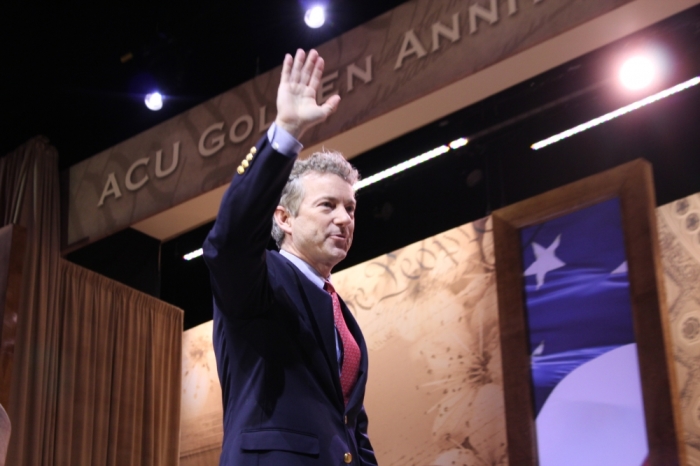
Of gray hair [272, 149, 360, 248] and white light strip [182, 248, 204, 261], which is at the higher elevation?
white light strip [182, 248, 204, 261]

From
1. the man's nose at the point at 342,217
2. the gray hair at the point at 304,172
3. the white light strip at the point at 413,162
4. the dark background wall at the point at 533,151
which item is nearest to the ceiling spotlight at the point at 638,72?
the dark background wall at the point at 533,151

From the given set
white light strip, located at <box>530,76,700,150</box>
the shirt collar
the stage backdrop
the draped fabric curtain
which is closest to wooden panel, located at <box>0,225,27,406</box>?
the draped fabric curtain

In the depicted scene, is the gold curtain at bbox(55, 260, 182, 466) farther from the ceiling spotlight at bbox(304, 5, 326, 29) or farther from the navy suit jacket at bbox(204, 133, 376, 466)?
the navy suit jacket at bbox(204, 133, 376, 466)

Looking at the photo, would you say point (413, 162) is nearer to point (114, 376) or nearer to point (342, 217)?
point (114, 376)

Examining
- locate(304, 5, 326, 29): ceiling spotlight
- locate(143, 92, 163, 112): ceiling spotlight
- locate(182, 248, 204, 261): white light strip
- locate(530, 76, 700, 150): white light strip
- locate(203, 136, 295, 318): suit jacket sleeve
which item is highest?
locate(304, 5, 326, 29): ceiling spotlight

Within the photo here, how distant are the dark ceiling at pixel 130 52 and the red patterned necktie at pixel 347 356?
2.97 metres

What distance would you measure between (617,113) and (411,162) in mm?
1085

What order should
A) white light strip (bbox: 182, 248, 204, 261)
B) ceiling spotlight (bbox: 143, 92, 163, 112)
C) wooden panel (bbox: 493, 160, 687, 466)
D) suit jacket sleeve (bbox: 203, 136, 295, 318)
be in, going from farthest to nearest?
1. white light strip (bbox: 182, 248, 204, 261)
2. ceiling spotlight (bbox: 143, 92, 163, 112)
3. wooden panel (bbox: 493, 160, 687, 466)
4. suit jacket sleeve (bbox: 203, 136, 295, 318)

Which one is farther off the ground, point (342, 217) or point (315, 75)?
point (315, 75)

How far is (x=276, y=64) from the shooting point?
517 cm

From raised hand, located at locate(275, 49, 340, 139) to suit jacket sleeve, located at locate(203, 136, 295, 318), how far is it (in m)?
0.06

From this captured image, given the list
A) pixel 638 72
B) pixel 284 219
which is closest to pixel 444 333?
pixel 638 72

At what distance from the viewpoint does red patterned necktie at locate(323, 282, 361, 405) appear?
203cm

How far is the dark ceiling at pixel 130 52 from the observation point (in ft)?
16.2
